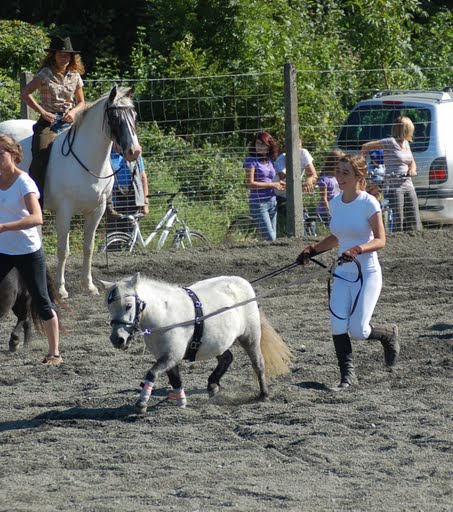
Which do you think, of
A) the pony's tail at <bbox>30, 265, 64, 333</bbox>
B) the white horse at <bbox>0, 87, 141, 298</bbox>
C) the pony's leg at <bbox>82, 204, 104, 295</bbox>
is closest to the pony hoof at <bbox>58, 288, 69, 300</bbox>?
the white horse at <bbox>0, 87, 141, 298</bbox>

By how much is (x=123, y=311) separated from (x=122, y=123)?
499cm

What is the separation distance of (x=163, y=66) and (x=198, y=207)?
5.31m

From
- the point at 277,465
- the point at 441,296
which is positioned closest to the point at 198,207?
the point at 441,296

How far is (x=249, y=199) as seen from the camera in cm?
1520

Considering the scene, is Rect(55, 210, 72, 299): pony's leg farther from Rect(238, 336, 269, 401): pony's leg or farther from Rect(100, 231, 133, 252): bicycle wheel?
Rect(238, 336, 269, 401): pony's leg

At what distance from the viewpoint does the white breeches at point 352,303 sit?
319 inches

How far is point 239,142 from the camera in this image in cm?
1741

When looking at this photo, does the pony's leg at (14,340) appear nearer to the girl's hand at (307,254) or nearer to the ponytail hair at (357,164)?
the girl's hand at (307,254)

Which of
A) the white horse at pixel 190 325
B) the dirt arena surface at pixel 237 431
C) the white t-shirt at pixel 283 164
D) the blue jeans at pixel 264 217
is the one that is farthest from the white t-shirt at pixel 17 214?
the white t-shirt at pixel 283 164

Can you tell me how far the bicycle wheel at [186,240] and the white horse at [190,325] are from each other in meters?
6.76

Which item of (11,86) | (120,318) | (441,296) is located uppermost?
(11,86)

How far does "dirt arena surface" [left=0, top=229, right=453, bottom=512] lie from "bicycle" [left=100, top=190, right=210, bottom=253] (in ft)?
11.4

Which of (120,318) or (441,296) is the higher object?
(120,318)

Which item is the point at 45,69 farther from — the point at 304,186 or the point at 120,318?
the point at 120,318
